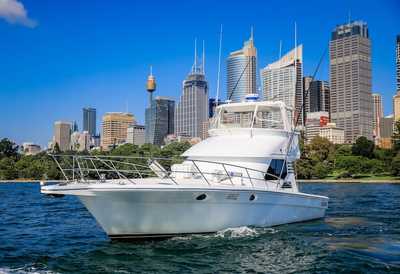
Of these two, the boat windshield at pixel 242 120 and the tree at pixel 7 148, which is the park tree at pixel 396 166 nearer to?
the boat windshield at pixel 242 120

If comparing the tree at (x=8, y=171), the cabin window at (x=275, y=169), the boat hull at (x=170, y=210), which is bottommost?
the tree at (x=8, y=171)

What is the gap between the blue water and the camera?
12047 mm

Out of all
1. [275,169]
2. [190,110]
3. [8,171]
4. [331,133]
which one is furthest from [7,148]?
[275,169]

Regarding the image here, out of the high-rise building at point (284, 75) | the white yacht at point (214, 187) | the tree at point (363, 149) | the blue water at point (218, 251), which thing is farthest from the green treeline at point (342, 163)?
the blue water at point (218, 251)

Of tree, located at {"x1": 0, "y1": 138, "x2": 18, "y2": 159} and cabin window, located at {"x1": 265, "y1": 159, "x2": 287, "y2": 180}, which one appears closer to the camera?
cabin window, located at {"x1": 265, "y1": 159, "x2": 287, "y2": 180}

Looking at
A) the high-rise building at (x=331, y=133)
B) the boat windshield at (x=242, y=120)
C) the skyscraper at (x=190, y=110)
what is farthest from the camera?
the high-rise building at (x=331, y=133)

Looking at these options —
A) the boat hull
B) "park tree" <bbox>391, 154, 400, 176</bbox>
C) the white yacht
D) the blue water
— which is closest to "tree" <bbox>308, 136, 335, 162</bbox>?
"park tree" <bbox>391, 154, 400, 176</bbox>

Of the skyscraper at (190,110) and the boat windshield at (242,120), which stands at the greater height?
the skyscraper at (190,110)

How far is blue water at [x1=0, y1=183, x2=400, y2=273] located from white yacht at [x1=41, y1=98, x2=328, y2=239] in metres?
0.55

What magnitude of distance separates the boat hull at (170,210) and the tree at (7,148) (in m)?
140

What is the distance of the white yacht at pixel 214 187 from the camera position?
14352mm

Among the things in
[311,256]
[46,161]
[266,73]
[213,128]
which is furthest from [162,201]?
[46,161]

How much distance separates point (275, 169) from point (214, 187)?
447 cm

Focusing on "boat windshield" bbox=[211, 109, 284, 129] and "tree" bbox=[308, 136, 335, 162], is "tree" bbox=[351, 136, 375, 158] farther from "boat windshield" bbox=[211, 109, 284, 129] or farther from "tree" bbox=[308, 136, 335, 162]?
"boat windshield" bbox=[211, 109, 284, 129]
